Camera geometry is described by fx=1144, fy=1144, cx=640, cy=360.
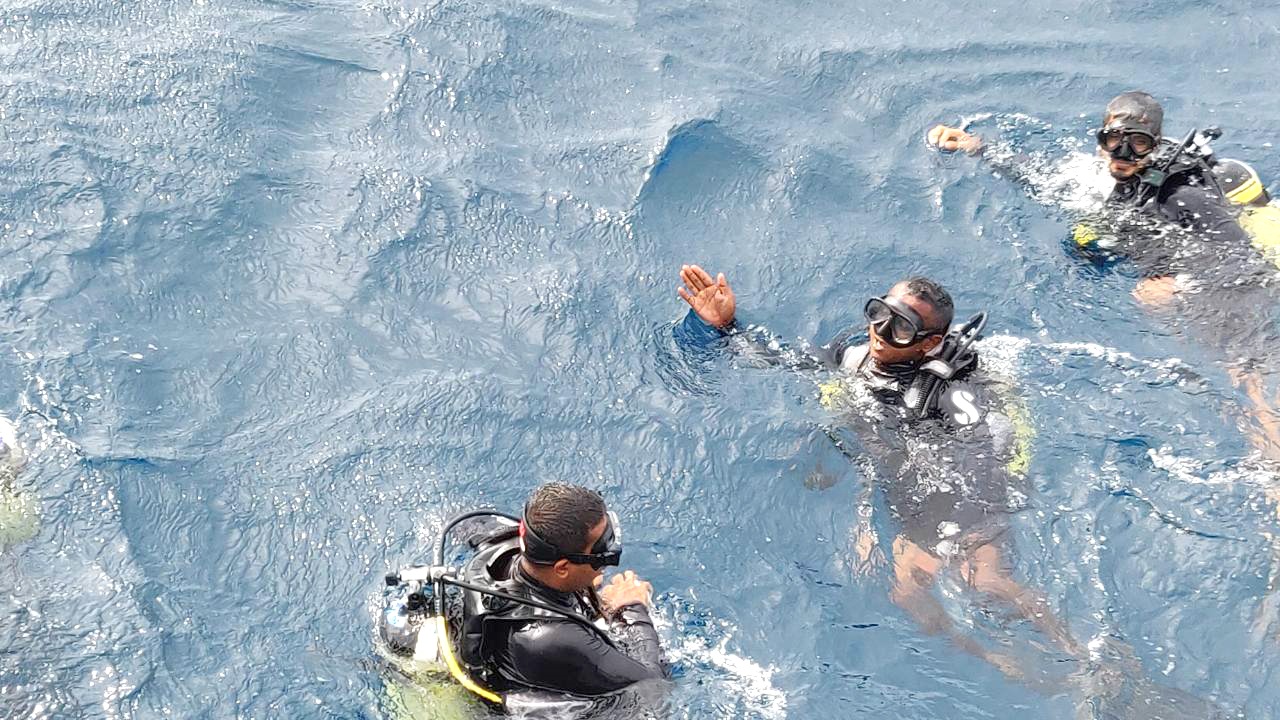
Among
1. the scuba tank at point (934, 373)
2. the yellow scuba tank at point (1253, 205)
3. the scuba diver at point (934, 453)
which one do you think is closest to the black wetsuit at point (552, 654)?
the scuba diver at point (934, 453)

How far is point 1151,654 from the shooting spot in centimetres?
524

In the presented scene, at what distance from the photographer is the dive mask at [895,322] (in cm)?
579

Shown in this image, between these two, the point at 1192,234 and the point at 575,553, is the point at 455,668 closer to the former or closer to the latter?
the point at 575,553

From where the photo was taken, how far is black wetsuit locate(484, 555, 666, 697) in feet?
14.1

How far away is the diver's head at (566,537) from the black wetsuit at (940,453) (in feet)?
6.64

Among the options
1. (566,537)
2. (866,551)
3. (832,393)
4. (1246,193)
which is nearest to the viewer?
(566,537)

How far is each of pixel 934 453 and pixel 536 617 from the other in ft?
8.17

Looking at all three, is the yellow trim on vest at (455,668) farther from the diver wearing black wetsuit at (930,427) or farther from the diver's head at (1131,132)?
the diver's head at (1131,132)

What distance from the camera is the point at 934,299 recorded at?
5805mm

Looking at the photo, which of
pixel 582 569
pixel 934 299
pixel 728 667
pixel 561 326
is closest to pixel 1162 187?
pixel 934 299

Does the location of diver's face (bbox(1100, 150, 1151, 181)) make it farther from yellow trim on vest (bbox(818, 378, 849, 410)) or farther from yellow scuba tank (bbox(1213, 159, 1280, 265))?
yellow trim on vest (bbox(818, 378, 849, 410))

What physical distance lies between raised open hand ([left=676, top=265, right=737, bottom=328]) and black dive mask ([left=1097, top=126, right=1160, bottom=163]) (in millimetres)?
2808

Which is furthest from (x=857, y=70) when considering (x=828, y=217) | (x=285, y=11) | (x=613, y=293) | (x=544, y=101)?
(x=285, y=11)

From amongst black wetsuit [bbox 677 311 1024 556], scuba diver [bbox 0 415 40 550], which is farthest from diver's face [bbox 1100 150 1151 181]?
scuba diver [bbox 0 415 40 550]
